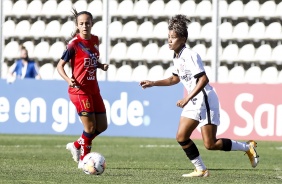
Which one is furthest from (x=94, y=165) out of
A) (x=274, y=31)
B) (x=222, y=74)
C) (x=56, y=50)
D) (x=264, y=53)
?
(x=56, y=50)

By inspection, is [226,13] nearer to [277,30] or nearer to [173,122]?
[277,30]

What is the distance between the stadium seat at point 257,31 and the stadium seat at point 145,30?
9.29 ft

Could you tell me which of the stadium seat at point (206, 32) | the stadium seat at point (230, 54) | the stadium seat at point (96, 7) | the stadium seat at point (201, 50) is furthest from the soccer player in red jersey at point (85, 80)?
the stadium seat at point (96, 7)

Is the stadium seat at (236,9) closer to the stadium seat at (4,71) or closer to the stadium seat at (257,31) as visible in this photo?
the stadium seat at (257,31)

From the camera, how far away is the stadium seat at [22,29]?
28000 mm

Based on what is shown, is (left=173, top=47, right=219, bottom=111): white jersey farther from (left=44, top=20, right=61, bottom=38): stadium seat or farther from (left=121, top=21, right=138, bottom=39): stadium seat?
(left=44, top=20, right=61, bottom=38): stadium seat

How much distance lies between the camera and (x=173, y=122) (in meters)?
23.3

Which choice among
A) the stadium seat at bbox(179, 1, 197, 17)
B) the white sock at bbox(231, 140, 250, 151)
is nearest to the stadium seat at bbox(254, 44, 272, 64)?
the stadium seat at bbox(179, 1, 197, 17)

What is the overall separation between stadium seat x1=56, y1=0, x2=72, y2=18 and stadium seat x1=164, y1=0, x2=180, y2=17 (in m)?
2.79

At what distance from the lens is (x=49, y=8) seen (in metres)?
28.2

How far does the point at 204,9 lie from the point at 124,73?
2780 millimetres

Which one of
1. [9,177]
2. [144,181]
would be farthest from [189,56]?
[9,177]

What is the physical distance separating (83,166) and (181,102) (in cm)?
165

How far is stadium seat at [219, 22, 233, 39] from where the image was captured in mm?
25844
